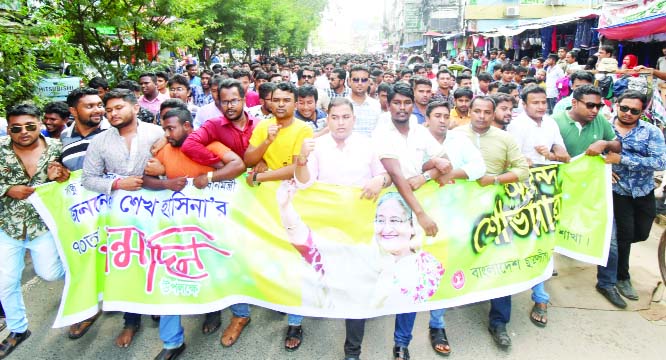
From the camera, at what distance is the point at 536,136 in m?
4.24

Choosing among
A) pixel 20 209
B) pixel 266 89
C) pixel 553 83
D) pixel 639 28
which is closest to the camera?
pixel 20 209

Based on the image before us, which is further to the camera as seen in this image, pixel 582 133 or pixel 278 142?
pixel 582 133

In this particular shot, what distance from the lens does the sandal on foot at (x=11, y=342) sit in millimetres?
3590

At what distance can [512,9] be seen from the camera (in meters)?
39.2

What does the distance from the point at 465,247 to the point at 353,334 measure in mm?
1058

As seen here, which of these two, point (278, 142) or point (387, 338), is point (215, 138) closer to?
point (278, 142)

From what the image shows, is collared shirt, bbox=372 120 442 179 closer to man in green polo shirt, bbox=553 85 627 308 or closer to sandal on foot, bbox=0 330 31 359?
man in green polo shirt, bbox=553 85 627 308

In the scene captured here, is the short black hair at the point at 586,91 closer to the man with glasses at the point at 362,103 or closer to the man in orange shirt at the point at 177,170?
the man with glasses at the point at 362,103

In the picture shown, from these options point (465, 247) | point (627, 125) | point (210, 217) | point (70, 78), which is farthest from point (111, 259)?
point (70, 78)

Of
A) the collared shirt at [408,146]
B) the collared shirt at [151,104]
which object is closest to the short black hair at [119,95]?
the collared shirt at [408,146]

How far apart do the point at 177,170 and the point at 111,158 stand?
50 cm

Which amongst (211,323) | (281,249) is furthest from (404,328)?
(211,323)

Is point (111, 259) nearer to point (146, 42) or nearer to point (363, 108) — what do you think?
point (363, 108)

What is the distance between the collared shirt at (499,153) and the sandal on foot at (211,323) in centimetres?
254
